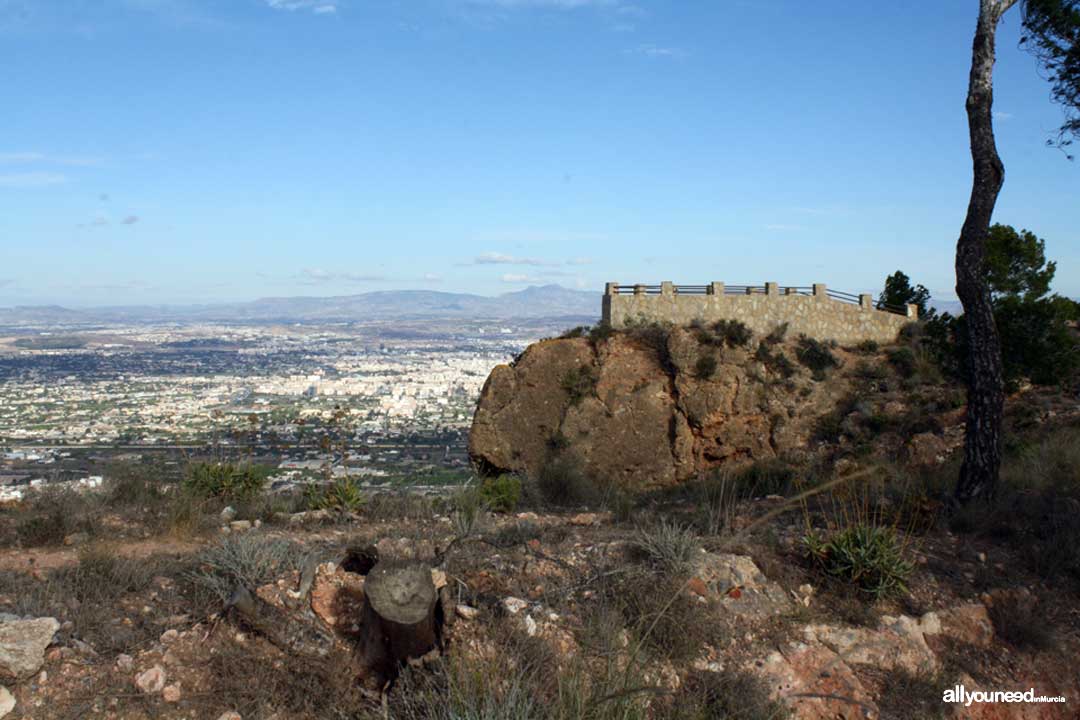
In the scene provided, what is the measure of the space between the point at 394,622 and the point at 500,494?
5.12 m

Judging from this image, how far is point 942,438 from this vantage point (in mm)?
15789

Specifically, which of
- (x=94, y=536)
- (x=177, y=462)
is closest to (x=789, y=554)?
(x=94, y=536)

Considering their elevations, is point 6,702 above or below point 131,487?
above

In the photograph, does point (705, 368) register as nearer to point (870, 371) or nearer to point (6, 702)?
point (870, 371)

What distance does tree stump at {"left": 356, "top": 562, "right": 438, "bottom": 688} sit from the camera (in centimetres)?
411

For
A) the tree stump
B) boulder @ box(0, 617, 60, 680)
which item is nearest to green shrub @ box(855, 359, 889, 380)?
the tree stump

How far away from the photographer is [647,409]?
67.4ft

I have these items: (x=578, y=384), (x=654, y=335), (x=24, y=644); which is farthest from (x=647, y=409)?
(x=24, y=644)

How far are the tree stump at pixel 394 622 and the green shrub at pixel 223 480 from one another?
16.7ft

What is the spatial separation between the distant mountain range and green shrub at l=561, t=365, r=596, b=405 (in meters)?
113

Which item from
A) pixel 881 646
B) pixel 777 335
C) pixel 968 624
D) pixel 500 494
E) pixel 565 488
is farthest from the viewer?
pixel 777 335

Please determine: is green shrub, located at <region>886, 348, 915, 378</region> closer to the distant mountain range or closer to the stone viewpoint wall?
the stone viewpoint wall

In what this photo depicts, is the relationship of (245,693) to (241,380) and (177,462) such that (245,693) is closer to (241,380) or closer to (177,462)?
(177,462)

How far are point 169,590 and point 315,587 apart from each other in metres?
1.01
